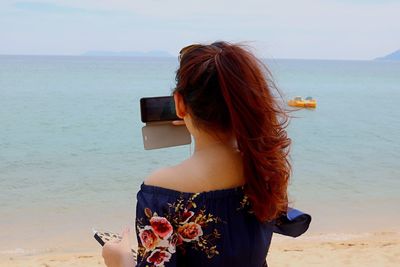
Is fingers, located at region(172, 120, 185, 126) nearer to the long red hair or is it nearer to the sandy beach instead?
the long red hair

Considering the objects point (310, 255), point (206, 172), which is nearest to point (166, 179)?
point (206, 172)

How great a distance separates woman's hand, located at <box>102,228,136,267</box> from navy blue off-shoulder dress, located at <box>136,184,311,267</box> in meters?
0.04

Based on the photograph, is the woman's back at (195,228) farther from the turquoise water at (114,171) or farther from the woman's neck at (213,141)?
the turquoise water at (114,171)

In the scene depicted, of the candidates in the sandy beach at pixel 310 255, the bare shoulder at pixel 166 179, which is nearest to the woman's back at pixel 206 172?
the bare shoulder at pixel 166 179

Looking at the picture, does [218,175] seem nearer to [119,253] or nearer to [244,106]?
[244,106]

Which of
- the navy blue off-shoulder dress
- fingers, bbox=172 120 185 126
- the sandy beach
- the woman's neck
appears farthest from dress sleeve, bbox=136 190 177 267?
the sandy beach

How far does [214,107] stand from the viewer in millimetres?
1182

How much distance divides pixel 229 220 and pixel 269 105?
0.27 m

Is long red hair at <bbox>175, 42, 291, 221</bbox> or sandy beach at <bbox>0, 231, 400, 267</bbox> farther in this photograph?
sandy beach at <bbox>0, 231, 400, 267</bbox>

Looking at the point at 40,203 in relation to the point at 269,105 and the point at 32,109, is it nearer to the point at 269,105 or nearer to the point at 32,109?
the point at 269,105

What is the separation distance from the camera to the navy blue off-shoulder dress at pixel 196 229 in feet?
3.79

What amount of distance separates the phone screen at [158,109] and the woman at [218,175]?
0.16 meters

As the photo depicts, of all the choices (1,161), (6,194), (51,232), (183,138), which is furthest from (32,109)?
(183,138)

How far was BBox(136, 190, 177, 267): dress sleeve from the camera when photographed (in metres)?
1.15
